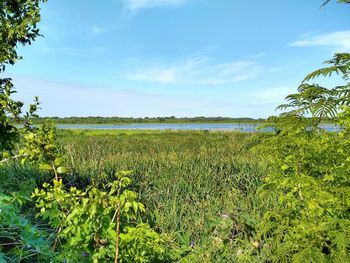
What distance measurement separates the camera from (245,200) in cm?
589

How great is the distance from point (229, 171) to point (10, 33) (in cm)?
498

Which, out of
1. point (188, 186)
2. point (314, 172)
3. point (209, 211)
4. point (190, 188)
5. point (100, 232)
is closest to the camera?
point (100, 232)

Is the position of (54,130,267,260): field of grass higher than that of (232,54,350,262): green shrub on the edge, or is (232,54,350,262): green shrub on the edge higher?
(232,54,350,262): green shrub on the edge

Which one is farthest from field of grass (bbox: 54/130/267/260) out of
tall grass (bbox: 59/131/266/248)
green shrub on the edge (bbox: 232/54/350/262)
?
green shrub on the edge (bbox: 232/54/350/262)

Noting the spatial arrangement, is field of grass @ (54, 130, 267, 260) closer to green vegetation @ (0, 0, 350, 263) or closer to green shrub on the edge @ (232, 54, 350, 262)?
green vegetation @ (0, 0, 350, 263)

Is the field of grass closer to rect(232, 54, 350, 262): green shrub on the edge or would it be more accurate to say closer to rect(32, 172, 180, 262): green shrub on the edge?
rect(232, 54, 350, 262): green shrub on the edge

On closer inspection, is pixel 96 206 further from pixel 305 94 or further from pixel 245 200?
pixel 245 200

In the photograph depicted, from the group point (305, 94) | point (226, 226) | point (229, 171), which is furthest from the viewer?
point (229, 171)

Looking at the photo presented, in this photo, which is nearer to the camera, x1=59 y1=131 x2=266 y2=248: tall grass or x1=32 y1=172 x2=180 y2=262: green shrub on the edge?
x1=32 y1=172 x2=180 y2=262: green shrub on the edge

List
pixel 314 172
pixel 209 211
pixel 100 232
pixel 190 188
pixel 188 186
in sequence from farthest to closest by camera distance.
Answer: pixel 188 186, pixel 190 188, pixel 209 211, pixel 314 172, pixel 100 232

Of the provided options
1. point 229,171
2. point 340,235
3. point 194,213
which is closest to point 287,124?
point 340,235

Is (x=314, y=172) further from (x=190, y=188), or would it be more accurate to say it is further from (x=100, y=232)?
(x=190, y=188)

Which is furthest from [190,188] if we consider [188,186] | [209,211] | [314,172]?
[314,172]

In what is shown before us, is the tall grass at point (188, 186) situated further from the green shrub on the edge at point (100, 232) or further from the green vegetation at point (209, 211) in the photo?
the green shrub on the edge at point (100, 232)
